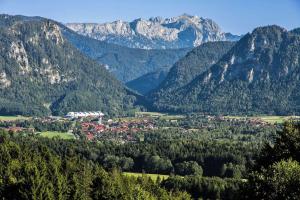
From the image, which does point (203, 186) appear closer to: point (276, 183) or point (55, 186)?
point (55, 186)

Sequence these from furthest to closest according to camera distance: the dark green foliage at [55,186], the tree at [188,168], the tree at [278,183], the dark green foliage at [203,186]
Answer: the tree at [188,168] < the dark green foliage at [203,186] < the dark green foliage at [55,186] < the tree at [278,183]

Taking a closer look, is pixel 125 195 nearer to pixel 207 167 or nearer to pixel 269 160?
pixel 269 160

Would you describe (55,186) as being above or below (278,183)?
below

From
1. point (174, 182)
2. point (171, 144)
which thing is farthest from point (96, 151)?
point (174, 182)

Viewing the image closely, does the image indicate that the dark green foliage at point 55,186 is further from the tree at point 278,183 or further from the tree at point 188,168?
the tree at point 188,168

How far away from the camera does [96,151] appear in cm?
15775

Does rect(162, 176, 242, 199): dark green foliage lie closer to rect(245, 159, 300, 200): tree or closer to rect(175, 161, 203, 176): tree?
rect(175, 161, 203, 176): tree

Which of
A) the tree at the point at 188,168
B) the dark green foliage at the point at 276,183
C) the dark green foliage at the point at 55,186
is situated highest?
the dark green foliage at the point at 276,183

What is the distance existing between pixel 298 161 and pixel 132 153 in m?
101

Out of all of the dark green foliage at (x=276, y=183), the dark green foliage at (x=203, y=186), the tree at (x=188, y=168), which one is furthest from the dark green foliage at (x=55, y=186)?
the tree at (x=188, y=168)

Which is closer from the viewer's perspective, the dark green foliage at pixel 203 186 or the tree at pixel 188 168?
the dark green foliage at pixel 203 186

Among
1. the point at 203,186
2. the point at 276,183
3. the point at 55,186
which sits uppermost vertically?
the point at 276,183

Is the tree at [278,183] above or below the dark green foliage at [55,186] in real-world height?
above

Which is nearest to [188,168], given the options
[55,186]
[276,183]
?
[55,186]
